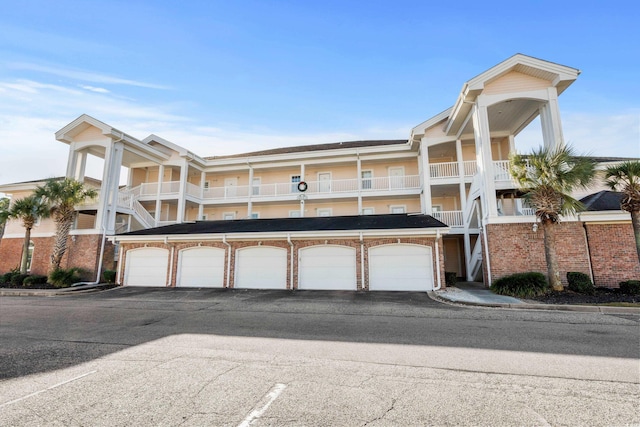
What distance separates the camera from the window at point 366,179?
20700 mm

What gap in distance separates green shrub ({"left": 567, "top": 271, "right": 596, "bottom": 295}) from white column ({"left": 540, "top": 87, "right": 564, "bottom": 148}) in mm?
5612

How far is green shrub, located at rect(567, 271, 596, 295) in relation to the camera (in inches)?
412

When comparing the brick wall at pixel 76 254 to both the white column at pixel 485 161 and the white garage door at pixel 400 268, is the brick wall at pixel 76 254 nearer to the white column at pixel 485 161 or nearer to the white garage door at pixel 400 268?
the white garage door at pixel 400 268

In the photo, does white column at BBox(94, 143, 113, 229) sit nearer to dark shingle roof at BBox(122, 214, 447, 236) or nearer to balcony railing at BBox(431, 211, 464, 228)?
dark shingle roof at BBox(122, 214, 447, 236)

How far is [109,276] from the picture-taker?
16.3m

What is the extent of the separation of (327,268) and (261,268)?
10.8 feet

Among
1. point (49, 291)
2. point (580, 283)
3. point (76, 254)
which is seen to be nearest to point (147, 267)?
point (49, 291)

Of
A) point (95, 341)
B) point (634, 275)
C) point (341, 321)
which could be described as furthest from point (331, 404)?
point (634, 275)

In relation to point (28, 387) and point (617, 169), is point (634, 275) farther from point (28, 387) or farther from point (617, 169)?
point (28, 387)

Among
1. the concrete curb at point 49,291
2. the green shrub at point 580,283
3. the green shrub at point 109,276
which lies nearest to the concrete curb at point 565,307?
the green shrub at point 580,283

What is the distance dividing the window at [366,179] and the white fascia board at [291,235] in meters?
7.73

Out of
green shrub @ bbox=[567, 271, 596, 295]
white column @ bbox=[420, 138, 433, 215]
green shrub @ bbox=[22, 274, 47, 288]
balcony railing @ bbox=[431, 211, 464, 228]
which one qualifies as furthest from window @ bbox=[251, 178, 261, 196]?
green shrub @ bbox=[567, 271, 596, 295]

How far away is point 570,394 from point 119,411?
16.8 ft

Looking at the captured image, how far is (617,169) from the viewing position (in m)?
10.6
